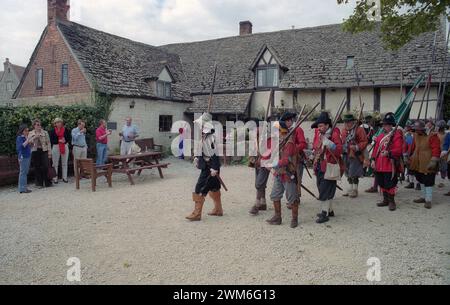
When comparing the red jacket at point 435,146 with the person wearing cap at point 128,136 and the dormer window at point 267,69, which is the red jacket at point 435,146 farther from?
the dormer window at point 267,69

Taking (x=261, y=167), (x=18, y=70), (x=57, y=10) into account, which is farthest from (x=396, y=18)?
(x=18, y=70)

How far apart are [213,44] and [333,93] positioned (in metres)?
10.4

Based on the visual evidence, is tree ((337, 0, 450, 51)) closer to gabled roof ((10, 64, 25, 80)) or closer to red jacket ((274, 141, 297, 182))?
red jacket ((274, 141, 297, 182))

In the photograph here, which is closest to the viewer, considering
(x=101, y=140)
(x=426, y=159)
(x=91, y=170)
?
(x=426, y=159)

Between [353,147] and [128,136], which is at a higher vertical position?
[128,136]

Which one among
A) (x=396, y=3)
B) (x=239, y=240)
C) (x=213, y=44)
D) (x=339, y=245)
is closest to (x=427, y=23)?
(x=396, y=3)

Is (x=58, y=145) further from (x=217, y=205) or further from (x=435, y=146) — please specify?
(x=435, y=146)

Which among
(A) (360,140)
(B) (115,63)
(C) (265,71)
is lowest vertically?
(A) (360,140)

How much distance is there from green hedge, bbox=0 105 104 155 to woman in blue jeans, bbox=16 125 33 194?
5.23 ft

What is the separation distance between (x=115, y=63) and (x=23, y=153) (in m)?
8.87

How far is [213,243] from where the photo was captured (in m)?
4.71

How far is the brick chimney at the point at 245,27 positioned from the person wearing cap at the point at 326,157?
19.4 metres

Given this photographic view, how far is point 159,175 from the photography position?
1085 centimetres

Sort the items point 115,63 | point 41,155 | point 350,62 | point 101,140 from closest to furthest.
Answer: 1. point 41,155
2. point 101,140
3. point 115,63
4. point 350,62
